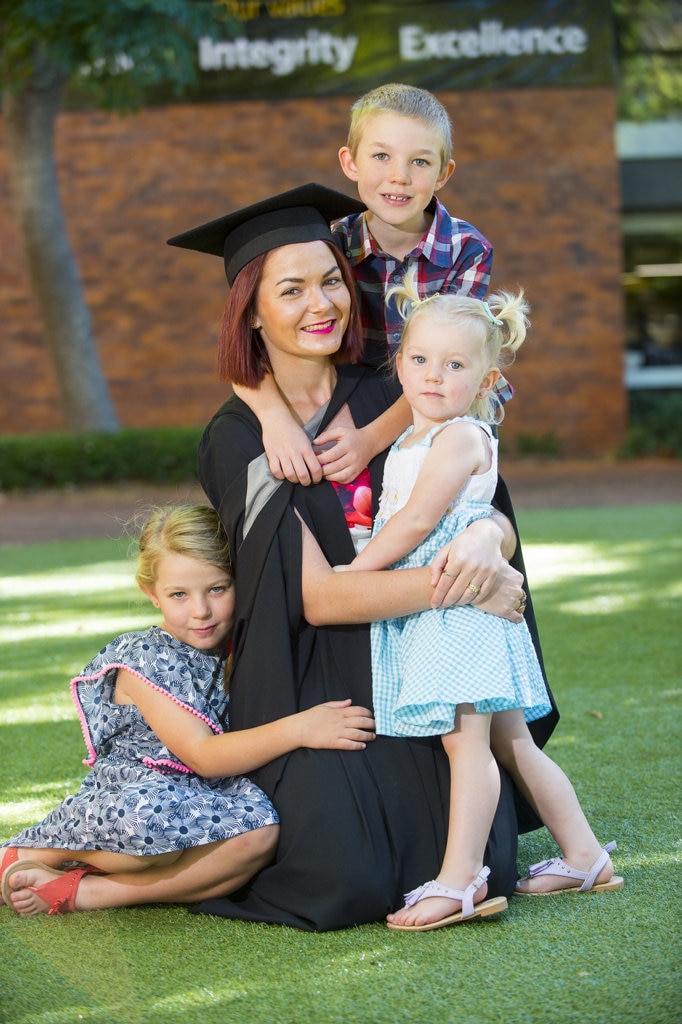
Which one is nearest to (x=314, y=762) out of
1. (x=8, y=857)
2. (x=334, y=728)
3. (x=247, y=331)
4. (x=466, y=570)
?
(x=334, y=728)

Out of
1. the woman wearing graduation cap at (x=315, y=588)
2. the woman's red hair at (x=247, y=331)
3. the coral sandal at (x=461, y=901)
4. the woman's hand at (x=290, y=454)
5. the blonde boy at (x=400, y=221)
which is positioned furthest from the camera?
the blonde boy at (x=400, y=221)

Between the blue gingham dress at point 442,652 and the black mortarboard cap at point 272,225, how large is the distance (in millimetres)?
574

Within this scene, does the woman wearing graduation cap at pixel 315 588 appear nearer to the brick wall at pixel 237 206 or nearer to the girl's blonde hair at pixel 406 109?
the girl's blonde hair at pixel 406 109

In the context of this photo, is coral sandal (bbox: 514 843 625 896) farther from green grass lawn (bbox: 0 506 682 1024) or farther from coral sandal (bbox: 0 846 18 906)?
coral sandal (bbox: 0 846 18 906)

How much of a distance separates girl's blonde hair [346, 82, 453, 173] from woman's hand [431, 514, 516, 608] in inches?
49.1

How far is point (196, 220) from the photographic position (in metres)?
16.4

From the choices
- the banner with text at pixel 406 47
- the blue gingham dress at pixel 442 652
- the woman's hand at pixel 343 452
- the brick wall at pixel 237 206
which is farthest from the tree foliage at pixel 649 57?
the blue gingham dress at pixel 442 652

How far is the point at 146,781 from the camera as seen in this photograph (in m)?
3.11

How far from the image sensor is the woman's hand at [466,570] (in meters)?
2.96

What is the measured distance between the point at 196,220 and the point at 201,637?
45.0ft

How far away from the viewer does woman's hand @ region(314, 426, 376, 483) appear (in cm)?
320

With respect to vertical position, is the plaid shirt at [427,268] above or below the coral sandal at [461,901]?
above

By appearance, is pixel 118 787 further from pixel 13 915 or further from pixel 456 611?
pixel 456 611

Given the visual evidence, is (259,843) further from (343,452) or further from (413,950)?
(343,452)
